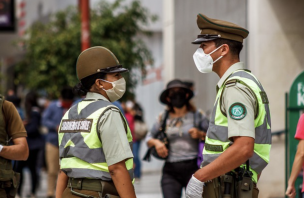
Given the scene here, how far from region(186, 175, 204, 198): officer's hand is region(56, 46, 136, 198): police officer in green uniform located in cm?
39

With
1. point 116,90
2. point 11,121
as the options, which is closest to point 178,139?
point 11,121

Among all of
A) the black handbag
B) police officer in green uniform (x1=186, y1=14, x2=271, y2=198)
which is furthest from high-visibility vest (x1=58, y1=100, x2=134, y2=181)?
the black handbag

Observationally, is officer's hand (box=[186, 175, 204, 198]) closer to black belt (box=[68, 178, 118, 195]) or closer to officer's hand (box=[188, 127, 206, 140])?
black belt (box=[68, 178, 118, 195])

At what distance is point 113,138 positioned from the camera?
4.26 m

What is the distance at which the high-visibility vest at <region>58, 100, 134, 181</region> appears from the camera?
429cm

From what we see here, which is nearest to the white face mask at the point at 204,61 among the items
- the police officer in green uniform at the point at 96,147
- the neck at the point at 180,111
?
the police officer in green uniform at the point at 96,147

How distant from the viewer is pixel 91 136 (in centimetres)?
429

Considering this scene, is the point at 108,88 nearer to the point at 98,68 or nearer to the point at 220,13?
the point at 98,68

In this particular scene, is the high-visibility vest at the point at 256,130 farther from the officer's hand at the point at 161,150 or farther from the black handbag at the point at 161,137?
the black handbag at the point at 161,137

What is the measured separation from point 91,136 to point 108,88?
427 mm

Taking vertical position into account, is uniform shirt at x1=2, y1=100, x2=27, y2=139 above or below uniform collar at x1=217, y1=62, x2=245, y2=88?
below

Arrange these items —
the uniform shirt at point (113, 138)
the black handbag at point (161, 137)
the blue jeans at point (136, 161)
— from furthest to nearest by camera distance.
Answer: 1. the blue jeans at point (136, 161)
2. the black handbag at point (161, 137)
3. the uniform shirt at point (113, 138)

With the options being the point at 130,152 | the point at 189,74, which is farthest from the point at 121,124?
the point at 189,74

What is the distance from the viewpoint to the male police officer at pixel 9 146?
17.5 ft
